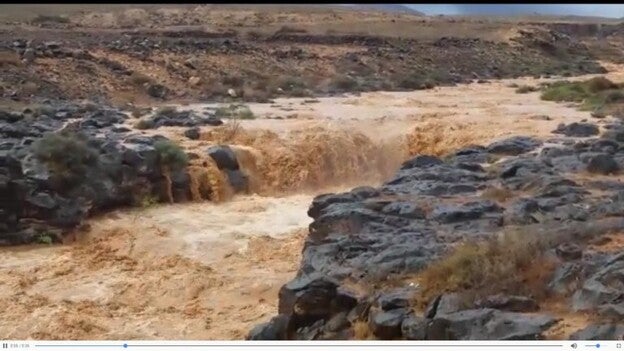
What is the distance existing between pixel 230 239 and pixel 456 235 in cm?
365

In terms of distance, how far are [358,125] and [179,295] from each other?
7906 millimetres

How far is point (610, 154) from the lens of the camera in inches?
407

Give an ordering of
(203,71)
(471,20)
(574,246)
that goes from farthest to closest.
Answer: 1. (471,20)
2. (203,71)
3. (574,246)

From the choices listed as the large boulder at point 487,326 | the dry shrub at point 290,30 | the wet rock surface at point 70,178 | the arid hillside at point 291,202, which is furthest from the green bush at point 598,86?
the large boulder at point 487,326

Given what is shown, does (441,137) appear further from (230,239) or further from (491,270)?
(491,270)

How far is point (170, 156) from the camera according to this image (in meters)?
12.3

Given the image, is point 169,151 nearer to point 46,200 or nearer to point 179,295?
point 46,200

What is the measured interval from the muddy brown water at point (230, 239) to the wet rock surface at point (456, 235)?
0.95m

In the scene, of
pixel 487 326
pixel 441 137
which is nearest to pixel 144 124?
pixel 441 137

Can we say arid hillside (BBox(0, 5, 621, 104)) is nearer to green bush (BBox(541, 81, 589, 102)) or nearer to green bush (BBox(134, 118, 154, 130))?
green bush (BBox(134, 118, 154, 130))

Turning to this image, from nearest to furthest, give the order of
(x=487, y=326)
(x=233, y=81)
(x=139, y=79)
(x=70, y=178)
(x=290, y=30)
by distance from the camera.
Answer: (x=487, y=326) → (x=70, y=178) → (x=139, y=79) → (x=233, y=81) → (x=290, y=30)

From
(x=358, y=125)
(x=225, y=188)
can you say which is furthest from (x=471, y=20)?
(x=225, y=188)

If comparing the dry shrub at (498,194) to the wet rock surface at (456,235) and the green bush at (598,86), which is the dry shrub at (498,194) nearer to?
the wet rock surface at (456,235)

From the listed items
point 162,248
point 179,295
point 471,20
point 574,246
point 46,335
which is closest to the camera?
point 574,246
